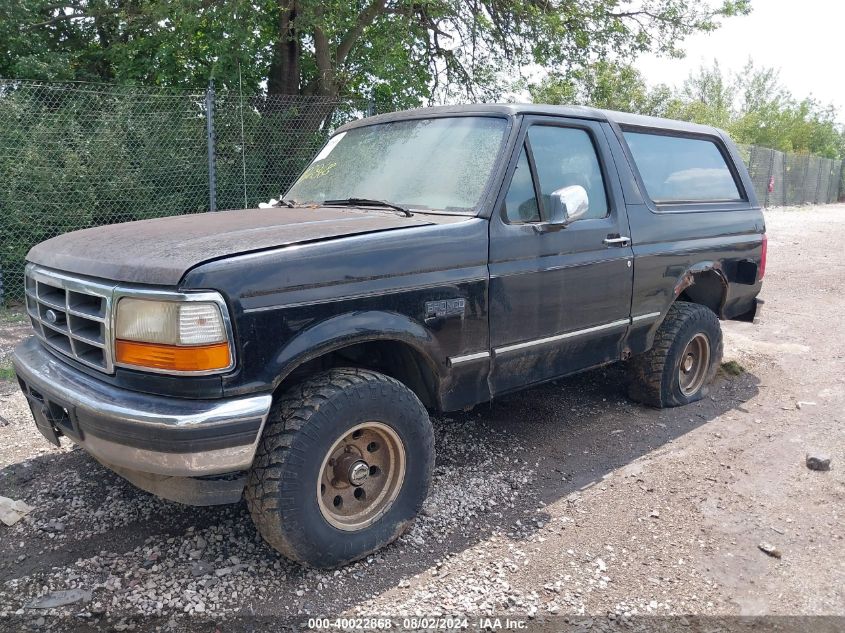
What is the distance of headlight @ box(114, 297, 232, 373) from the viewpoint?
2.43 metres

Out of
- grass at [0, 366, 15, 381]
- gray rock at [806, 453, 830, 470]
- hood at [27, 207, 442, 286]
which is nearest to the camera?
hood at [27, 207, 442, 286]

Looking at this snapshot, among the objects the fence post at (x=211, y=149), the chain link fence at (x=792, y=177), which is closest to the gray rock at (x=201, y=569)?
the fence post at (x=211, y=149)

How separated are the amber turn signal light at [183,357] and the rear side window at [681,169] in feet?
10.3

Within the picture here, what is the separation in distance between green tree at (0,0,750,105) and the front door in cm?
654

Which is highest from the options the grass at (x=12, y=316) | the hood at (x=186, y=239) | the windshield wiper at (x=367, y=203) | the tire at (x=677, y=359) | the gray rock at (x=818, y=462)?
the windshield wiper at (x=367, y=203)

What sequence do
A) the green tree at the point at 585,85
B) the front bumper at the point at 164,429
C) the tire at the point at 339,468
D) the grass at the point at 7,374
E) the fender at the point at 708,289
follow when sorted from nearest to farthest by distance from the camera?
the front bumper at the point at 164,429 < the tire at the point at 339,468 < the fender at the point at 708,289 < the grass at the point at 7,374 < the green tree at the point at 585,85

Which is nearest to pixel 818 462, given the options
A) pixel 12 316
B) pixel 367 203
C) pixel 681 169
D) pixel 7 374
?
pixel 681 169

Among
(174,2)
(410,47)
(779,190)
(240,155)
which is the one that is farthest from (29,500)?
(779,190)

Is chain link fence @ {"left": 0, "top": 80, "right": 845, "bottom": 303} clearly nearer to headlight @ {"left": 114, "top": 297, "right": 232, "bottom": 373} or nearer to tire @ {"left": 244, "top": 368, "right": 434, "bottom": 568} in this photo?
headlight @ {"left": 114, "top": 297, "right": 232, "bottom": 373}

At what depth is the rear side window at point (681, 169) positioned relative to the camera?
4500 millimetres

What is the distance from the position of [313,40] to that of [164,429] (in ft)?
32.0

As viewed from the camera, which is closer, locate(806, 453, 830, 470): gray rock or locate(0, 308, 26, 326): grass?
locate(806, 453, 830, 470): gray rock

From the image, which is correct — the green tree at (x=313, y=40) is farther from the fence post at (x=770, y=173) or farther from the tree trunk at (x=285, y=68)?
the fence post at (x=770, y=173)

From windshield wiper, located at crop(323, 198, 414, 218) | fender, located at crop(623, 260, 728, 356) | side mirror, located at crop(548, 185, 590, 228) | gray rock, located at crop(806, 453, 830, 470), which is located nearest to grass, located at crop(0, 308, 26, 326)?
windshield wiper, located at crop(323, 198, 414, 218)
